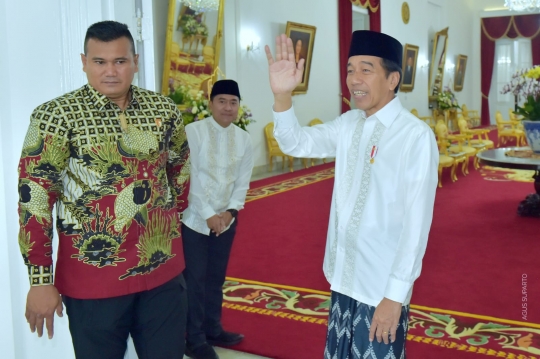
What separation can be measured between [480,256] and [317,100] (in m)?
7.16

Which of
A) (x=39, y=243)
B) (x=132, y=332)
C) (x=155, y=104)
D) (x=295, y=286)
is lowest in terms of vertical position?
(x=295, y=286)

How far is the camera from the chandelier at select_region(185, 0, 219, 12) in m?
7.79

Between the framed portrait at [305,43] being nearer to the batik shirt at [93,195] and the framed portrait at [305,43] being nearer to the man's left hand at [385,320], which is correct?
the batik shirt at [93,195]

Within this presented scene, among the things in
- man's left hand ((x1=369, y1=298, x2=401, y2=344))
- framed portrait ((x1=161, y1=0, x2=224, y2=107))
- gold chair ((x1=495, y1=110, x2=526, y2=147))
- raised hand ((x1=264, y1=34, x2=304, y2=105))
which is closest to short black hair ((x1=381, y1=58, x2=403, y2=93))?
raised hand ((x1=264, y1=34, x2=304, y2=105))

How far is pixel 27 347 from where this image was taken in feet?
7.57

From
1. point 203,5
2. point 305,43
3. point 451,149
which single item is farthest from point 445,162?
point 203,5

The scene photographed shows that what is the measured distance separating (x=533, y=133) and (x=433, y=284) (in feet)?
9.94

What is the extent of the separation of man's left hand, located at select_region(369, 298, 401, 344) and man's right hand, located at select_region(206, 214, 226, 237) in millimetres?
1365

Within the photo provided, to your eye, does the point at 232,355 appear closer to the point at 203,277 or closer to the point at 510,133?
the point at 203,277

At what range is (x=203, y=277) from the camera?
9.97 feet

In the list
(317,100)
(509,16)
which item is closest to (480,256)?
(317,100)

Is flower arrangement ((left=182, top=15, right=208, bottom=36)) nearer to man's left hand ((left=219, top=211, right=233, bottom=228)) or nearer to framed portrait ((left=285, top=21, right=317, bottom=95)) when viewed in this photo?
framed portrait ((left=285, top=21, right=317, bottom=95))

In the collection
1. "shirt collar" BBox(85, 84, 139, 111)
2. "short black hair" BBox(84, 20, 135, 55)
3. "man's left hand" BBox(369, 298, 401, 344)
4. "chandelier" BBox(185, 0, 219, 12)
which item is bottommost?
"man's left hand" BBox(369, 298, 401, 344)

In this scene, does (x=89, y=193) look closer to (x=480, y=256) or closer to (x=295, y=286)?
(x=295, y=286)
